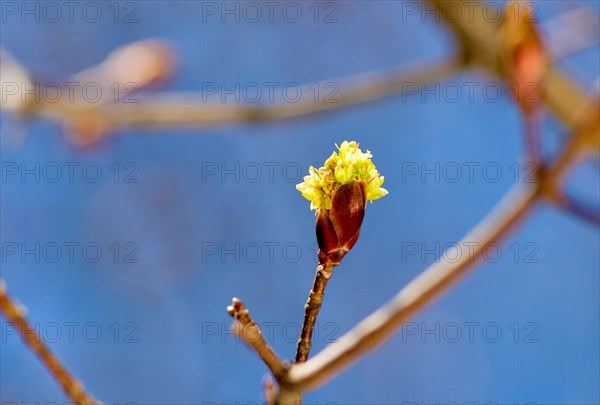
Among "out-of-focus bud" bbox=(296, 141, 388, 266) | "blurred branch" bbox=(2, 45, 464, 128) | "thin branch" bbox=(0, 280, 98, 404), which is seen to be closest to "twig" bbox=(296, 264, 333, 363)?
"out-of-focus bud" bbox=(296, 141, 388, 266)

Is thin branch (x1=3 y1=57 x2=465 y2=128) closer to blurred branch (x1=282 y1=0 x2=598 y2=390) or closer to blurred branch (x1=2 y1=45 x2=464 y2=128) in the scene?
blurred branch (x1=2 y1=45 x2=464 y2=128)

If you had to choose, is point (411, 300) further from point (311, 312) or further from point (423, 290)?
point (311, 312)

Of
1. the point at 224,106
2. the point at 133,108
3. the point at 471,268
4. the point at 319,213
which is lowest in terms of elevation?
the point at 471,268

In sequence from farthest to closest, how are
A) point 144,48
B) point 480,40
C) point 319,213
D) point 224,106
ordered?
point 144,48 < point 224,106 < point 480,40 < point 319,213

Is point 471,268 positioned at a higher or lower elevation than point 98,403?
lower

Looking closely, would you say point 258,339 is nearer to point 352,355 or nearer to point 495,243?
point 352,355

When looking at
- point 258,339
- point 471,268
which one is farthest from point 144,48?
point 471,268
